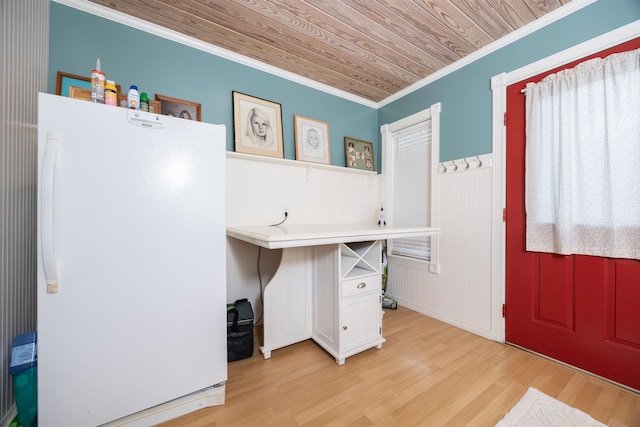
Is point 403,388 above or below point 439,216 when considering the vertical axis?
below

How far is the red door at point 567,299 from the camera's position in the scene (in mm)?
Answer: 1396

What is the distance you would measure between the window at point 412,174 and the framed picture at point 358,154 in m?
0.17

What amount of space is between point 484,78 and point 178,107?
249 cm

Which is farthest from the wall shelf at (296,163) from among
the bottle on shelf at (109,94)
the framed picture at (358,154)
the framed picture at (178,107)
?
the bottle on shelf at (109,94)

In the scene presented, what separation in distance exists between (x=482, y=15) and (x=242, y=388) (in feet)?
9.38

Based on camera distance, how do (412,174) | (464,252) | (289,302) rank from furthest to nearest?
(412,174) → (464,252) → (289,302)

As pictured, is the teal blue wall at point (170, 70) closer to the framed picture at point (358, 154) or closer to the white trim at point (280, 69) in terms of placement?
the white trim at point (280, 69)

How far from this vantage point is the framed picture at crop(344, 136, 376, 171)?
9.00 feet

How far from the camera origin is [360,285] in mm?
1704

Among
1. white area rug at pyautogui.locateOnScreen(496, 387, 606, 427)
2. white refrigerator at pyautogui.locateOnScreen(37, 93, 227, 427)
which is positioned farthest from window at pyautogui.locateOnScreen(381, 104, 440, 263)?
white refrigerator at pyautogui.locateOnScreen(37, 93, 227, 427)

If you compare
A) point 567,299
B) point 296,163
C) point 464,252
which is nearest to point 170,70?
point 296,163

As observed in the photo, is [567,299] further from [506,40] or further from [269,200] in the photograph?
[269,200]

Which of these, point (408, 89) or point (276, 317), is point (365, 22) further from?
point (276, 317)

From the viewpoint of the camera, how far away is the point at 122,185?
1.06 meters
